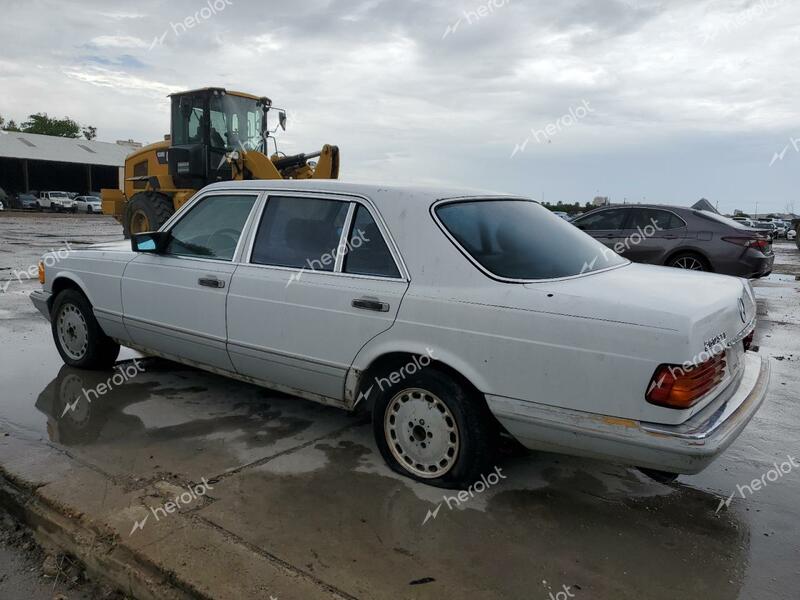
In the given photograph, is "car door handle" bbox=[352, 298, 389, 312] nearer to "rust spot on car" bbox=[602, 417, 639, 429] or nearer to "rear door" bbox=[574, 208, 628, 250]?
"rust spot on car" bbox=[602, 417, 639, 429]

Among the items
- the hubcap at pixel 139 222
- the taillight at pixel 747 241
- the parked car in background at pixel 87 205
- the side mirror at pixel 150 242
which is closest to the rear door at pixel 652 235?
the taillight at pixel 747 241

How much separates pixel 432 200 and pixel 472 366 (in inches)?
38.4

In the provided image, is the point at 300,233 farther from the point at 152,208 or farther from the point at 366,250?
the point at 152,208

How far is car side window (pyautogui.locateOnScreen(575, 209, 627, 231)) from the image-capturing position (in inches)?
420

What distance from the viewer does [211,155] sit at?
12.0 meters

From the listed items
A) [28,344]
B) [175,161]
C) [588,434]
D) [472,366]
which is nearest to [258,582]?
[472,366]

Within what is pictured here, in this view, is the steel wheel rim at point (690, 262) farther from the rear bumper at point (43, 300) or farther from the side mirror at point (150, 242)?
the rear bumper at point (43, 300)

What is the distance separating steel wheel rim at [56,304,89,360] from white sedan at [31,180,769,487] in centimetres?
88

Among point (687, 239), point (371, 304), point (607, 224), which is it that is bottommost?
point (371, 304)

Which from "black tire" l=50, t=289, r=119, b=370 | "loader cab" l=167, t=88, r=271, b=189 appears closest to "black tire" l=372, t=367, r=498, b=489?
"black tire" l=50, t=289, r=119, b=370

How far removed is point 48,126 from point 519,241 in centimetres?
8279

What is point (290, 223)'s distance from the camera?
4.02 meters

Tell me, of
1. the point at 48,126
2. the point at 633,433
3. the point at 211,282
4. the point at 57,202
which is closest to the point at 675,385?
the point at 633,433

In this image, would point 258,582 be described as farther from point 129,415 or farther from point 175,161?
point 175,161
